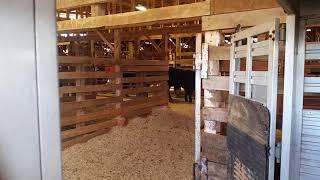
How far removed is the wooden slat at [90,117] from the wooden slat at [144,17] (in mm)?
1427

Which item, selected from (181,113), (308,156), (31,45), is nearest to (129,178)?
(308,156)

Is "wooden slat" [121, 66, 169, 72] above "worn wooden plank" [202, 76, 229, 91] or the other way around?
above

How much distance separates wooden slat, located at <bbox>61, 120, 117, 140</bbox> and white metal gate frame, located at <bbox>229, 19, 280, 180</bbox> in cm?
295

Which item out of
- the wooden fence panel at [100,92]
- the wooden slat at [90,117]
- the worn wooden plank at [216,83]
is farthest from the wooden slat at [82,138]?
the worn wooden plank at [216,83]

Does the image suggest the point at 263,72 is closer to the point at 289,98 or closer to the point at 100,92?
the point at 289,98

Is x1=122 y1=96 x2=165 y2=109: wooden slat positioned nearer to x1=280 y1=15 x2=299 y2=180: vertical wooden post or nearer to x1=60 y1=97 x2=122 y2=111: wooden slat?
x1=60 y1=97 x2=122 y2=111: wooden slat

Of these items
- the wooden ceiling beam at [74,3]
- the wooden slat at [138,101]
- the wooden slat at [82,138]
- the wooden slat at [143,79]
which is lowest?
the wooden slat at [82,138]

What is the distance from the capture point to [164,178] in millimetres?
3393

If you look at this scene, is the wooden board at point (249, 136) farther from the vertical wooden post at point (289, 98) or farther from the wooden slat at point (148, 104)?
the wooden slat at point (148, 104)

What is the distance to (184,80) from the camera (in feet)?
31.9

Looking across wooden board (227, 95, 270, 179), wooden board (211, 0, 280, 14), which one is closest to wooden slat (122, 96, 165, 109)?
wooden board (211, 0, 280, 14)

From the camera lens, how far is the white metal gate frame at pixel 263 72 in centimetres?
170

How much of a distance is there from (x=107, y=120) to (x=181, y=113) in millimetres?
2350

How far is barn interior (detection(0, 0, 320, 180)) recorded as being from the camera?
2.38 feet
